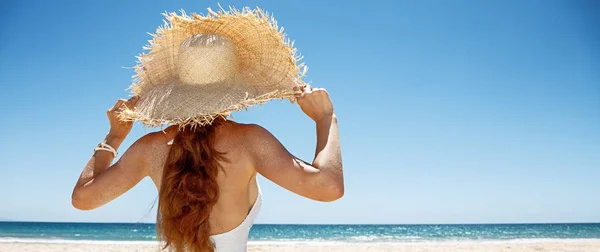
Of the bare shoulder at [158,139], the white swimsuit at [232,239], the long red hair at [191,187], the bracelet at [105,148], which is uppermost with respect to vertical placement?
the bare shoulder at [158,139]

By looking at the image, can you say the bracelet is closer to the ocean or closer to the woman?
the woman

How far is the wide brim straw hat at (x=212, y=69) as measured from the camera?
1.52 m

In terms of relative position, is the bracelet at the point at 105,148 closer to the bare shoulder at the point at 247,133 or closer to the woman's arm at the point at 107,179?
the woman's arm at the point at 107,179

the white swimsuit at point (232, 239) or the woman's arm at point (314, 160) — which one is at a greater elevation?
the woman's arm at point (314, 160)

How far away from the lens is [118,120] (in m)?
1.72

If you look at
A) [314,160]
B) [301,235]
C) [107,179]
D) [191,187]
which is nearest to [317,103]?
[314,160]

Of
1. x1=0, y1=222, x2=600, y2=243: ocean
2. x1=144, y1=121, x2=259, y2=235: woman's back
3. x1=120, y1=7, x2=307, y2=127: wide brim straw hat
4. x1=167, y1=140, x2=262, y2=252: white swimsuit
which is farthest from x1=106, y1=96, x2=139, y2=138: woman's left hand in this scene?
x1=0, y1=222, x2=600, y2=243: ocean

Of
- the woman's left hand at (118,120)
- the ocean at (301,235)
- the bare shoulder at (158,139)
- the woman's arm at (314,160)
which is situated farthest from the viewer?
the ocean at (301,235)

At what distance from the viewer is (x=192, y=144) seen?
152 cm

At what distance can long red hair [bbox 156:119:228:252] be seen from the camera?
1.50 meters

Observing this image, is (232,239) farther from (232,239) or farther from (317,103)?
(317,103)

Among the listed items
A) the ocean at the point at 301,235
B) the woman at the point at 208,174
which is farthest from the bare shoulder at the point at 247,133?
the ocean at the point at 301,235

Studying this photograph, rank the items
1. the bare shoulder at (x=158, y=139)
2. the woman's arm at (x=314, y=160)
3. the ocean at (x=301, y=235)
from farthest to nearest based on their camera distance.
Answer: the ocean at (x=301, y=235) < the bare shoulder at (x=158, y=139) < the woman's arm at (x=314, y=160)

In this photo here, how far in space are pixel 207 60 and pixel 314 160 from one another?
450mm
